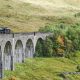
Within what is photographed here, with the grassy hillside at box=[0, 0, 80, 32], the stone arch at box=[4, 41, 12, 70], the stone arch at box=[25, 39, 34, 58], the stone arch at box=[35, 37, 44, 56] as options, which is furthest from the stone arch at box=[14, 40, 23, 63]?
the grassy hillside at box=[0, 0, 80, 32]

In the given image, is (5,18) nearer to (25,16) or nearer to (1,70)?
(25,16)

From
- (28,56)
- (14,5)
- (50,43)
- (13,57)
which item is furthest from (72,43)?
(14,5)

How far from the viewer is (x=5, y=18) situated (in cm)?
16200

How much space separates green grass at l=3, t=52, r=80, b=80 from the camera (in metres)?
92.4

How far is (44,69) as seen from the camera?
99.4 m

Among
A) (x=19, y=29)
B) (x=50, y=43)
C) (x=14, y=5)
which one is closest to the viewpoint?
(x=50, y=43)

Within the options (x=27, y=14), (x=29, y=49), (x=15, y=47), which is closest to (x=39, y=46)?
(x=29, y=49)

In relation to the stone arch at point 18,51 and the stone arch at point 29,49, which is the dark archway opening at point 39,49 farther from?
the stone arch at point 18,51

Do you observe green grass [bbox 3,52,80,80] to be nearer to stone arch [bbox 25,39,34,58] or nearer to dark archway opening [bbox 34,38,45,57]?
stone arch [bbox 25,39,34,58]

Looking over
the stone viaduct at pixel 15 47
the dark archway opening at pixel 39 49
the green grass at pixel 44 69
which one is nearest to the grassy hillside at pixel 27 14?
the dark archway opening at pixel 39 49

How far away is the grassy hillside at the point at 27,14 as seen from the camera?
153025 mm

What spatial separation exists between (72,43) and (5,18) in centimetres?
4994

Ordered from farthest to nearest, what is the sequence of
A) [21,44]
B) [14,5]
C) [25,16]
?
[14,5], [25,16], [21,44]

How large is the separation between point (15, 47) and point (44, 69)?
8572 millimetres
